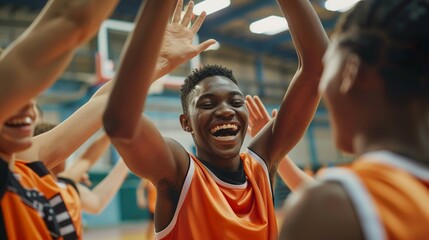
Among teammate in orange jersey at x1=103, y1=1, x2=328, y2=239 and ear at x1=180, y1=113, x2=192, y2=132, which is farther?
ear at x1=180, y1=113, x2=192, y2=132

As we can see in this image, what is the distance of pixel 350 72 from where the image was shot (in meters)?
1.21

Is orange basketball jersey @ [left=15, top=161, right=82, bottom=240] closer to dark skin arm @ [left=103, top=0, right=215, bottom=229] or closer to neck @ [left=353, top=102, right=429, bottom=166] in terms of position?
dark skin arm @ [left=103, top=0, right=215, bottom=229]

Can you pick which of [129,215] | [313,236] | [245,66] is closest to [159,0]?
[313,236]

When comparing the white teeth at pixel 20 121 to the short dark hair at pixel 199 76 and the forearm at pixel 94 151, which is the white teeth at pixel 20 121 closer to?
the short dark hair at pixel 199 76

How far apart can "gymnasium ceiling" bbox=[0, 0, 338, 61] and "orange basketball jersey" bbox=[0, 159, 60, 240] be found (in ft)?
36.3

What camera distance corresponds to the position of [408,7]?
1.20 m

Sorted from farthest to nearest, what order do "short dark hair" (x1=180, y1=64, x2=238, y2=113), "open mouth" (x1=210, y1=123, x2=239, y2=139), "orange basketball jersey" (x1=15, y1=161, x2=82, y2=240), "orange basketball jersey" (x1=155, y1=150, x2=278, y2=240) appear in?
"short dark hair" (x1=180, y1=64, x2=238, y2=113) < "open mouth" (x1=210, y1=123, x2=239, y2=139) < "orange basketball jersey" (x1=155, y1=150, x2=278, y2=240) < "orange basketball jersey" (x1=15, y1=161, x2=82, y2=240)

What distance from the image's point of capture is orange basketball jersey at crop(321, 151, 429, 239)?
1.01 m

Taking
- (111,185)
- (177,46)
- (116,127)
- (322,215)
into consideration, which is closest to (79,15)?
(116,127)

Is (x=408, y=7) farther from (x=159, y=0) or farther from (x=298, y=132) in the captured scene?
(x=298, y=132)

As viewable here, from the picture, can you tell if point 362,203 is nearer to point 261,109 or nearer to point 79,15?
point 79,15

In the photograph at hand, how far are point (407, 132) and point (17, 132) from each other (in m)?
1.10

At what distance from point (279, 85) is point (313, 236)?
19500 millimetres

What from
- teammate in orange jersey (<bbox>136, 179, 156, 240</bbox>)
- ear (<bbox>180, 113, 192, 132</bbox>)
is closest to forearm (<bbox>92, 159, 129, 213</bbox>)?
ear (<bbox>180, 113, 192, 132</bbox>)
